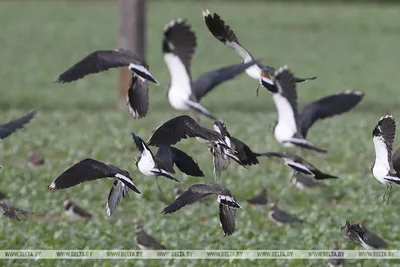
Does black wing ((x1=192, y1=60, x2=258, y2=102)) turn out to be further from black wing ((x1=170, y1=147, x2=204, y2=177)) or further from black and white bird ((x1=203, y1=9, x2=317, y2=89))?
black wing ((x1=170, y1=147, x2=204, y2=177))

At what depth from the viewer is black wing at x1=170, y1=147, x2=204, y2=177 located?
736cm

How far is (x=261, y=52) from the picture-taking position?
25359 mm

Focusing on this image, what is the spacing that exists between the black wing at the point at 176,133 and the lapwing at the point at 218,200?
1.09 feet

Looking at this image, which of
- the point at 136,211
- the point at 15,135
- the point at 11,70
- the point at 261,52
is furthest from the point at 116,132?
the point at 261,52

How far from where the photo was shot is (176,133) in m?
6.93

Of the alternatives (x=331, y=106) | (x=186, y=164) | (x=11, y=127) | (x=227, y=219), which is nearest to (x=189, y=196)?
(x=227, y=219)

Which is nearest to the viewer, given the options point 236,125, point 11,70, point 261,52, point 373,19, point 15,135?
point 15,135

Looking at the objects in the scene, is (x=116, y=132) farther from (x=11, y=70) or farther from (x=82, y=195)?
(x=11, y=70)

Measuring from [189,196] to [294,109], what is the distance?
69.2 inches

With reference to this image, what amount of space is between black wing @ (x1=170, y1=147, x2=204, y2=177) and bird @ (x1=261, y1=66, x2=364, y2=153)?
0.76m

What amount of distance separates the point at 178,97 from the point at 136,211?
86.7 inches

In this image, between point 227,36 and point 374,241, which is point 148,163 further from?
point 374,241

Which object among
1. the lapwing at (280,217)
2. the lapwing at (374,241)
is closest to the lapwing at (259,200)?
the lapwing at (280,217)

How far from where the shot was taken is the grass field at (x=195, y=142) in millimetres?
9016
